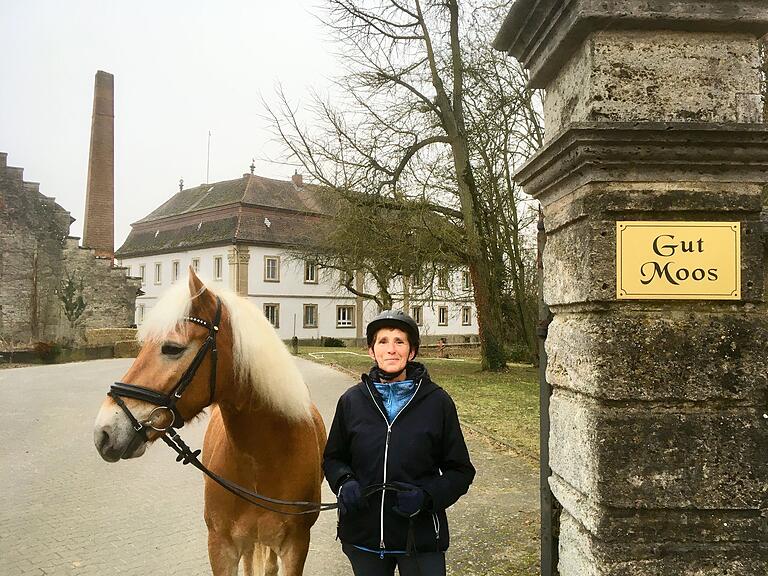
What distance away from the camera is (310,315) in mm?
39219

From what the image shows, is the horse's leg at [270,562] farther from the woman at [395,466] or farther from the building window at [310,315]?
the building window at [310,315]

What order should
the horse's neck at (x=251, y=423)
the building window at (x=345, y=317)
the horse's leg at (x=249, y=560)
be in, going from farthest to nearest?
the building window at (x=345, y=317), the horse's leg at (x=249, y=560), the horse's neck at (x=251, y=423)

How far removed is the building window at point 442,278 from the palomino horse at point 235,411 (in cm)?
1394

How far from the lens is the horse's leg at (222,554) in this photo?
297 cm

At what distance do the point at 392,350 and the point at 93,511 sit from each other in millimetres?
4672

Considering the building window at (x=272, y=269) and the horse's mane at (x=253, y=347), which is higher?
the building window at (x=272, y=269)

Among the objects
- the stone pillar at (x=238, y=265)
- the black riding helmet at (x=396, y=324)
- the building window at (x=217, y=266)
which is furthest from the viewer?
the building window at (x=217, y=266)

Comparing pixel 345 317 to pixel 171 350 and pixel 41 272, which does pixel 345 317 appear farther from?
pixel 171 350

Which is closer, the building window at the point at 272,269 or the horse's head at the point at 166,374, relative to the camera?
the horse's head at the point at 166,374

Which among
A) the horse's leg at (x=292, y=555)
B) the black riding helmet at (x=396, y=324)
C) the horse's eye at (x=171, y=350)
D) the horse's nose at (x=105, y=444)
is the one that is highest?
the black riding helmet at (x=396, y=324)

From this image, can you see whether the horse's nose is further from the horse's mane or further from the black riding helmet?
the black riding helmet

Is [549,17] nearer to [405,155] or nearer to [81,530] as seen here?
[81,530]

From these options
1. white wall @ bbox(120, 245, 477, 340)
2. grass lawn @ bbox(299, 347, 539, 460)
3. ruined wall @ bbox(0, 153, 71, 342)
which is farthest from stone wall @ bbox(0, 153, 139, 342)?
grass lawn @ bbox(299, 347, 539, 460)

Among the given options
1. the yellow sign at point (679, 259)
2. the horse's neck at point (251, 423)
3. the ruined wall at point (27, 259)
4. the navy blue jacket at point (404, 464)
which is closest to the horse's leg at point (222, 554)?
the horse's neck at point (251, 423)
